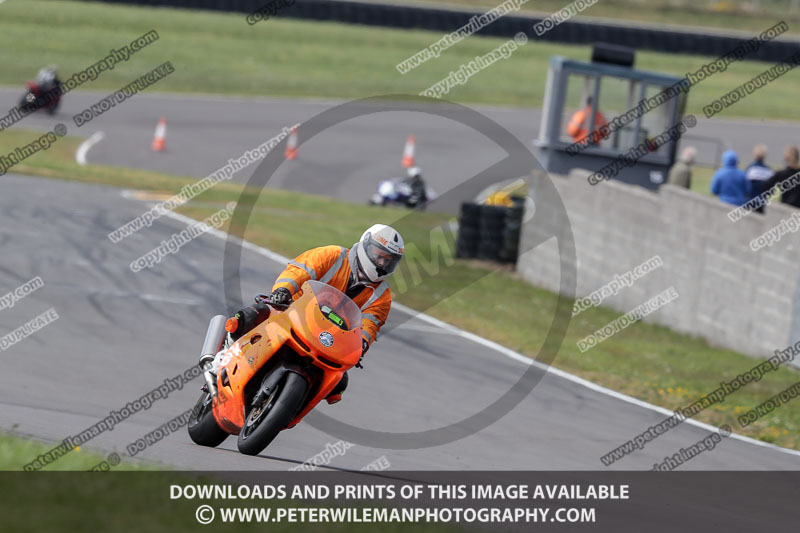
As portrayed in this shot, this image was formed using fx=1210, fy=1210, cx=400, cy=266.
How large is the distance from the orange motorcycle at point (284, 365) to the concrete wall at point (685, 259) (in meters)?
8.46

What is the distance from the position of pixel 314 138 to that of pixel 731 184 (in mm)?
18656

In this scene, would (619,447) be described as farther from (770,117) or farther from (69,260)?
(770,117)

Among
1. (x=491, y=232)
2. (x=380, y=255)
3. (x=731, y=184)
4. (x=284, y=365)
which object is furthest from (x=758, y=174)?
(x=284, y=365)

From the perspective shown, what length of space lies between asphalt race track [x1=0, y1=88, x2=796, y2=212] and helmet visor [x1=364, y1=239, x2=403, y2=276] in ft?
63.8

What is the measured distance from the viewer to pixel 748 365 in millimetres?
14953

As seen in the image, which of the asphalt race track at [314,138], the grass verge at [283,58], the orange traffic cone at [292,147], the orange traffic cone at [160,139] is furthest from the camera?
the grass verge at [283,58]

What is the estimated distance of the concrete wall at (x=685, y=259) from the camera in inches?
593

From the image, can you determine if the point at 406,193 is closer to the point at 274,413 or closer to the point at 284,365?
the point at 284,365

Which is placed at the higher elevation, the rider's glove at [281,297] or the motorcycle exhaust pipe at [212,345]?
the rider's glove at [281,297]

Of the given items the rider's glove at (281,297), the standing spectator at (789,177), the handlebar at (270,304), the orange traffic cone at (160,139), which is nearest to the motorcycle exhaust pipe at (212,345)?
the handlebar at (270,304)

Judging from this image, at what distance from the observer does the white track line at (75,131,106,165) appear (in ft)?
94.1

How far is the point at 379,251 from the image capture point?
8.00 meters

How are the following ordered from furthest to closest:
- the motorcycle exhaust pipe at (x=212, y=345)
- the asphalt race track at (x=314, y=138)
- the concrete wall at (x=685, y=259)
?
the asphalt race track at (x=314, y=138), the concrete wall at (x=685, y=259), the motorcycle exhaust pipe at (x=212, y=345)

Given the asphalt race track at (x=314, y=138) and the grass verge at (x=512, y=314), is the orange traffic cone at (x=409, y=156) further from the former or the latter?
the grass verge at (x=512, y=314)
